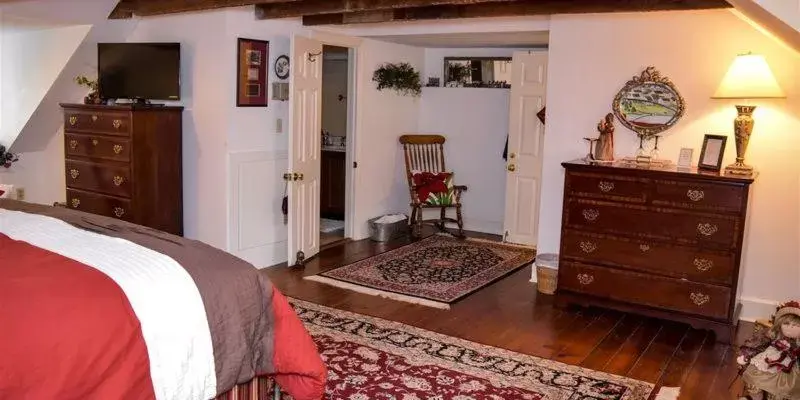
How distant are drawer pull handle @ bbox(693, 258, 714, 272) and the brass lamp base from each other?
22.0 inches

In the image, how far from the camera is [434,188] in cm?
695

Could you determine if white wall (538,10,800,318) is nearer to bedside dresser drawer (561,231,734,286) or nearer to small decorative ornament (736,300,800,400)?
bedside dresser drawer (561,231,734,286)

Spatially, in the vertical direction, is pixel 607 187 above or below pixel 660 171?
below

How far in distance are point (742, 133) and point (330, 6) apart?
9.24 feet

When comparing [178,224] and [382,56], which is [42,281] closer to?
[178,224]

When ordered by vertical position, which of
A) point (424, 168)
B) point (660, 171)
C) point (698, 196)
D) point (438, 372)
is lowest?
point (438, 372)

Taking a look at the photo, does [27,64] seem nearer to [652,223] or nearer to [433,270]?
[433,270]

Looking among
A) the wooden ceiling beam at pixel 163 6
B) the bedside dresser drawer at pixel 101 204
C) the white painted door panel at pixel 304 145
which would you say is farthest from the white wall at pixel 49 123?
the white painted door panel at pixel 304 145

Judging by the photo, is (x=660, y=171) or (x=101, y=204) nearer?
(x=660, y=171)

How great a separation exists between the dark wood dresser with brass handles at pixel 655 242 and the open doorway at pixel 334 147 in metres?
2.81

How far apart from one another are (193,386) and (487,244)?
4.72 metres

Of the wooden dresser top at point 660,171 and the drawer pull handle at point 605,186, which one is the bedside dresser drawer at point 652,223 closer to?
the drawer pull handle at point 605,186

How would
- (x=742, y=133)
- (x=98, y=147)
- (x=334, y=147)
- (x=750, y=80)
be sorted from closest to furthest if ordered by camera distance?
(x=750, y=80) < (x=742, y=133) < (x=98, y=147) < (x=334, y=147)

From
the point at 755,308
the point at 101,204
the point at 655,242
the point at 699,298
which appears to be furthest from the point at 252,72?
the point at 755,308
